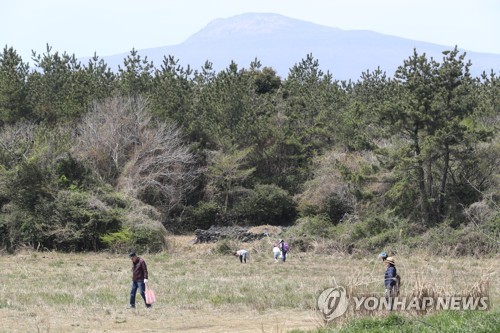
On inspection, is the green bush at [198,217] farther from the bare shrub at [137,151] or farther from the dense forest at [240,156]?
the bare shrub at [137,151]

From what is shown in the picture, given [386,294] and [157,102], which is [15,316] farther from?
[157,102]

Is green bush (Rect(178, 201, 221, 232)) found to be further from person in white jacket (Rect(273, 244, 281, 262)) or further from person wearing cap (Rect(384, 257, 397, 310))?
person wearing cap (Rect(384, 257, 397, 310))

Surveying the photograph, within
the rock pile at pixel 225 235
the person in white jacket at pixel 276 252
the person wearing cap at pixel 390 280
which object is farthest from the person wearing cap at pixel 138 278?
the rock pile at pixel 225 235

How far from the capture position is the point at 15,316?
17.0 m

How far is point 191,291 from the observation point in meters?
22.1

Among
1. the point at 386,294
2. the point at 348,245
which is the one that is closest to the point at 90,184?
the point at 348,245

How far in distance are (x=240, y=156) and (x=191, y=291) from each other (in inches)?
1247

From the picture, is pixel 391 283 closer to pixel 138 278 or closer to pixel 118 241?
pixel 138 278

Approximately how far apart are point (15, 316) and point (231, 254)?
2488 cm

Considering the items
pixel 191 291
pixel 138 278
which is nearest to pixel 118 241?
pixel 191 291

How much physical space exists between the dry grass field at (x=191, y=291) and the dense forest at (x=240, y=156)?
23.6 ft

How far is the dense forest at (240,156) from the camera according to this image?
4131 cm

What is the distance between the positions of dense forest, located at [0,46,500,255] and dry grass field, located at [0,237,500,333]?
7183mm

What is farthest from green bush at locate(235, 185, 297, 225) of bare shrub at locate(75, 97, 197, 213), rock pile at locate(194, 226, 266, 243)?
rock pile at locate(194, 226, 266, 243)
